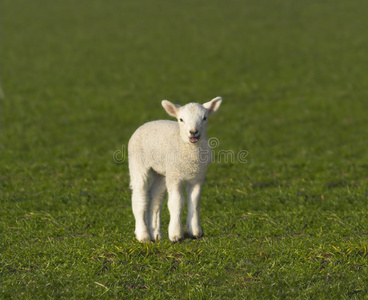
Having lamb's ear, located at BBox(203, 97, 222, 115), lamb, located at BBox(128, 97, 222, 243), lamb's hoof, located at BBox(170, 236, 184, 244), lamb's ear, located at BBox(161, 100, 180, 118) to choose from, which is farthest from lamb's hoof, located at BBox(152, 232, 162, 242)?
lamb's ear, located at BBox(203, 97, 222, 115)

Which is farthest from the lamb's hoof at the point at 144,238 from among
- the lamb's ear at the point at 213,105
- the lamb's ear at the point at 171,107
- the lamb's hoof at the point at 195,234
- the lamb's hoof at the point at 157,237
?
the lamb's ear at the point at 213,105

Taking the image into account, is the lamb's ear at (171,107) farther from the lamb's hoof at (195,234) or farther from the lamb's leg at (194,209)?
the lamb's hoof at (195,234)

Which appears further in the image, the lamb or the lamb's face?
the lamb

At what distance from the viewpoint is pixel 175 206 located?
697cm

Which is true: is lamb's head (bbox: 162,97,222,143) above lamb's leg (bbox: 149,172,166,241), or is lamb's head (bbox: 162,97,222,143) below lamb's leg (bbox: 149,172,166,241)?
above

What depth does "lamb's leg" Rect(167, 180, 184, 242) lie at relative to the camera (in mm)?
6969

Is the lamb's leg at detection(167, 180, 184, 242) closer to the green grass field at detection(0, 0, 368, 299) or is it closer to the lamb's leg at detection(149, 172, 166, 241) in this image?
the green grass field at detection(0, 0, 368, 299)

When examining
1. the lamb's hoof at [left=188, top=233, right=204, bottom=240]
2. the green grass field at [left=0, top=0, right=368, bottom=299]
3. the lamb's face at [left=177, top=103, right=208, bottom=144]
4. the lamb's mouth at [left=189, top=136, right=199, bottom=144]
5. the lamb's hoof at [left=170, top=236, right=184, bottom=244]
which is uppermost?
the lamb's face at [left=177, top=103, right=208, bottom=144]

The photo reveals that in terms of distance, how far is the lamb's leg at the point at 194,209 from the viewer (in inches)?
278

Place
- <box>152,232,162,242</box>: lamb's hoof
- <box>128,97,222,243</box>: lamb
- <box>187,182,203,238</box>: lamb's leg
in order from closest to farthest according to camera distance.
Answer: <box>128,97,222,243</box>: lamb → <box>187,182,203,238</box>: lamb's leg → <box>152,232,162,242</box>: lamb's hoof

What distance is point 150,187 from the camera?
7566 millimetres

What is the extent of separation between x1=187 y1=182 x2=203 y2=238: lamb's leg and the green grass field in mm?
141

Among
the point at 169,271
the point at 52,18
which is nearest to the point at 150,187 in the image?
the point at 169,271

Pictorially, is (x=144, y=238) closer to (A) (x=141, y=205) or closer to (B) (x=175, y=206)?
(A) (x=141, y=205)
